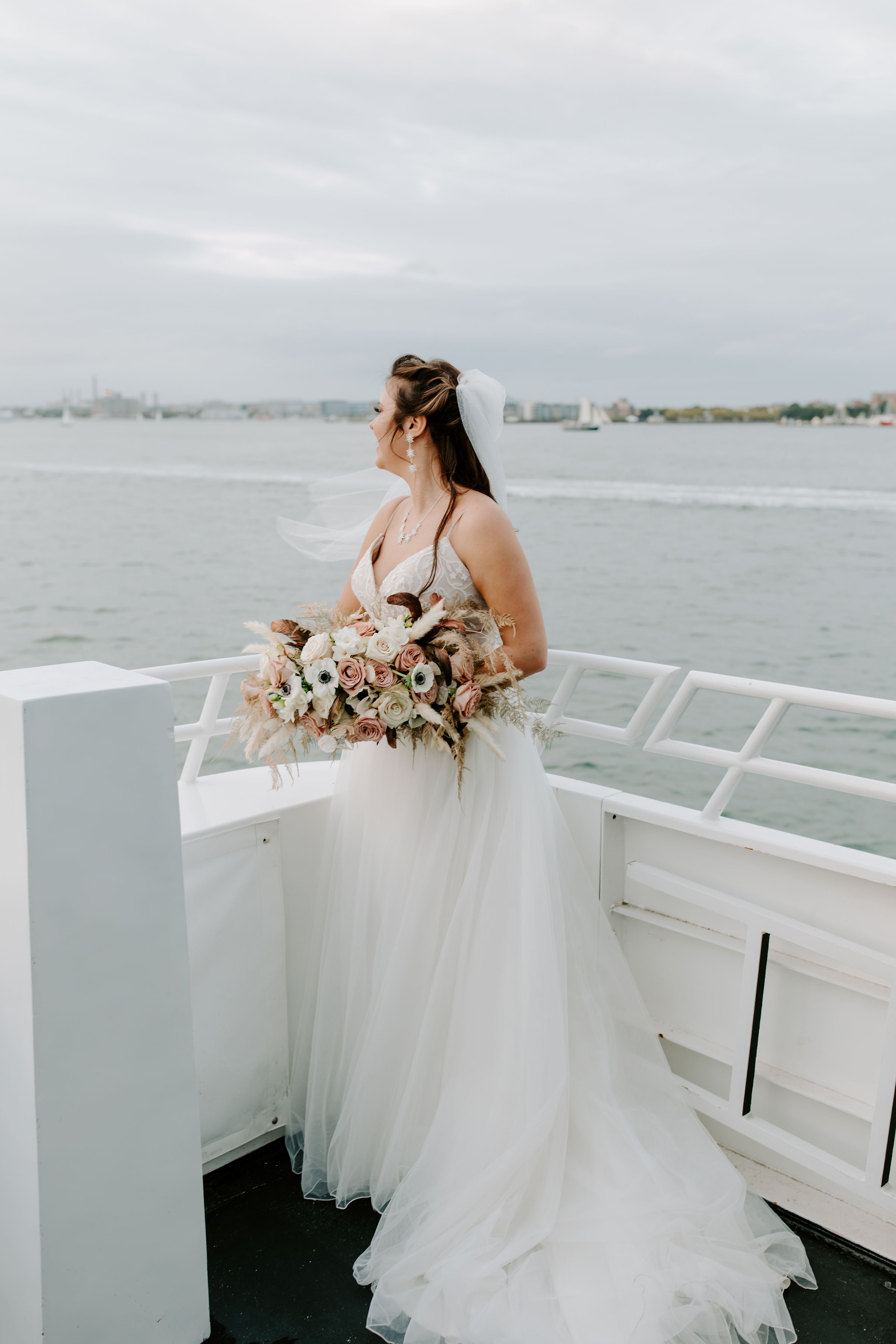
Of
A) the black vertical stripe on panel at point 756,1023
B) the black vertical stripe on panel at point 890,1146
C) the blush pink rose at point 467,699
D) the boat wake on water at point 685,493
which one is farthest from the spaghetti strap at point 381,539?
the boat wake on water at point 685,493

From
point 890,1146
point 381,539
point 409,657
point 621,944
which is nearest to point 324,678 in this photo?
point 409,657

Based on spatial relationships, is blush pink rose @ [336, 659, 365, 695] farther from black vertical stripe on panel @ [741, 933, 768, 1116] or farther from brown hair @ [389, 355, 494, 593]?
black vertical stripe on panel @ [741, 933, 768, 1116]

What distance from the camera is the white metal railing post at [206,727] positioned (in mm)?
2287

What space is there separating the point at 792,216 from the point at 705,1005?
3917 cm

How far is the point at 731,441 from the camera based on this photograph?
47781 mm

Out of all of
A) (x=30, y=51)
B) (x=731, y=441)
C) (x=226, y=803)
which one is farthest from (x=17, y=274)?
(x=226, y=803)

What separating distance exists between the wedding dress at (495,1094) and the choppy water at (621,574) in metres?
12.2

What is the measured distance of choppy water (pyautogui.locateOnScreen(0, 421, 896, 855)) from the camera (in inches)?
653

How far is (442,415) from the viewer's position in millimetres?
2160

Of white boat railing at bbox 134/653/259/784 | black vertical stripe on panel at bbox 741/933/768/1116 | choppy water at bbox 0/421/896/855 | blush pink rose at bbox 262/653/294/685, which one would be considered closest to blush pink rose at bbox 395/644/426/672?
blush pink rose at bbox 262/653/294/685

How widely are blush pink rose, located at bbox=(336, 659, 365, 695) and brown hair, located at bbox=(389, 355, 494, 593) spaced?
43 cm

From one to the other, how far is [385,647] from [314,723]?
205 mm

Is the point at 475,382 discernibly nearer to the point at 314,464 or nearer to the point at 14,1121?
the point at 14,1121

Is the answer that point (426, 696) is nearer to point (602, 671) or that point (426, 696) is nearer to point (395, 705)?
point (395, 705)
